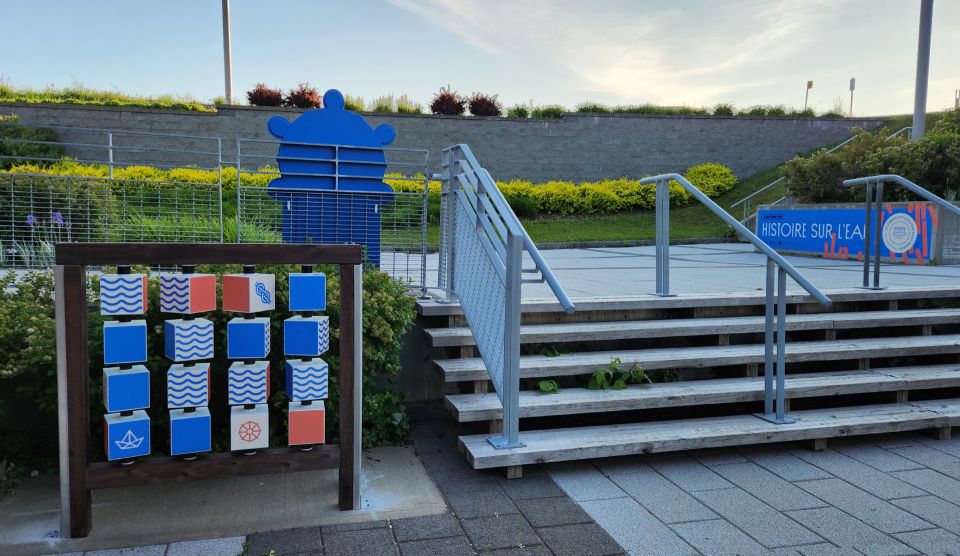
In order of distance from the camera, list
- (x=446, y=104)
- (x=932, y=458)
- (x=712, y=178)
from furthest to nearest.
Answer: (x=712, y=178) < (x=446, y=104) < (x=932, y=458)

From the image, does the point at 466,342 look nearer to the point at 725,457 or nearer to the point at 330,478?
the point at 330,478

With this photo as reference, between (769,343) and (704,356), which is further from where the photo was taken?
(704,356)

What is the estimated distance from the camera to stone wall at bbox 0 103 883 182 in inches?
637

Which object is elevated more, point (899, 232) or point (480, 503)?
point (899, 232)

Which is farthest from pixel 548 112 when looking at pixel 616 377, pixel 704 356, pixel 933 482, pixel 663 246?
pixel 933 482

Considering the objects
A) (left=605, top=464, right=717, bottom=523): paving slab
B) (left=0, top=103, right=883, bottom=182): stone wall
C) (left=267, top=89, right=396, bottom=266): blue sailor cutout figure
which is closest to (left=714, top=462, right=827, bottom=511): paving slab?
(left=605, top=464, right=717, bottom=523): paving slab

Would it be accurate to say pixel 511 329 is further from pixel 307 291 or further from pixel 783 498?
pixel 783 498

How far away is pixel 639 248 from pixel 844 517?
9.74 metres

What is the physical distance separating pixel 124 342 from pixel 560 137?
16.7 meters

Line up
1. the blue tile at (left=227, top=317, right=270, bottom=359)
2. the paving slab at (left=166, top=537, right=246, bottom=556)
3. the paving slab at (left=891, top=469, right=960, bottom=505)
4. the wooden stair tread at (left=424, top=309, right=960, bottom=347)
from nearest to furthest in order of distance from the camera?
the paving slab at (left=166, top=537, right=246, bottom=556), the blue tile at (left=227, top=317, right=270, bottom=359), the paving slab at (left=891, top=469, right=960, bottom=505), the wooden stair tread at (left=424, top=309, right=960, bottom=347)

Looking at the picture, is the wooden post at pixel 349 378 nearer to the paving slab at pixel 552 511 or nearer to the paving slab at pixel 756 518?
the paving slab at pixel 552 511

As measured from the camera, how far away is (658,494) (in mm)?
3412

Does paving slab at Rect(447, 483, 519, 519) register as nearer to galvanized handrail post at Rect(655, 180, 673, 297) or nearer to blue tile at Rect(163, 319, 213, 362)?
blue tile at Rect(163, 319, 213, 362)

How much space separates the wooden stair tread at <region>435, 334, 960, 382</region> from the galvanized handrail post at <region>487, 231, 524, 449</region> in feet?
1.89
